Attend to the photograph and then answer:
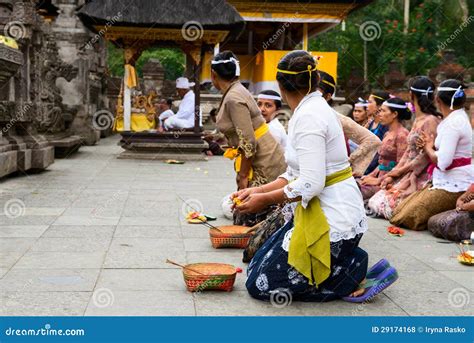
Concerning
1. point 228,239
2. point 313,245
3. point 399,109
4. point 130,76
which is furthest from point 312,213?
point 130,76

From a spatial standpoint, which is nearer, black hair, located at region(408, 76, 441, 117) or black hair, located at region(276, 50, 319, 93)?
black hair, located at region(276, 50, 319, 93)

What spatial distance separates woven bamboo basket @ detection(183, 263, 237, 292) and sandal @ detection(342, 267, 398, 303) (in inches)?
30.7

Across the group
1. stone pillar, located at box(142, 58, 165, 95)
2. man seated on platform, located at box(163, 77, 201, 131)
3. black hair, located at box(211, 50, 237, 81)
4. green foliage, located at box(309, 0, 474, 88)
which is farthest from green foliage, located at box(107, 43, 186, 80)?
black hair, located at box(211, 50, 237, 81)

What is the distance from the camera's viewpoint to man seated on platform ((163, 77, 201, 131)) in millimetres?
14773

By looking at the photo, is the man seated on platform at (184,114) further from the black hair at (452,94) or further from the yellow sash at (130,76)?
the black hair at (452,94)

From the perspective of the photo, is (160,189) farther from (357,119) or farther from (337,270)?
(337,270)

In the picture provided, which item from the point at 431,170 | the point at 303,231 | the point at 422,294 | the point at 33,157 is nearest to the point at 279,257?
the point at 303,231

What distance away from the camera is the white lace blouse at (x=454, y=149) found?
21.8ft

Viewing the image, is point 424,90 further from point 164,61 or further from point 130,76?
point 164,61

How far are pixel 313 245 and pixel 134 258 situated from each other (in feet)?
5.85

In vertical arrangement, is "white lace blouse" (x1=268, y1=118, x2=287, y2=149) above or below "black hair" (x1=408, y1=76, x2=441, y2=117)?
below

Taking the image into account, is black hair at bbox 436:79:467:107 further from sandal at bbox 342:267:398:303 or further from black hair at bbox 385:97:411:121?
sandal at bbox 342:267:398:303

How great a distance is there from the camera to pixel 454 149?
6.73 metres

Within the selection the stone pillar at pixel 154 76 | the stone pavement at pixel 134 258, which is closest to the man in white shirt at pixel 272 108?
the stone pavement at pixel 134 258
